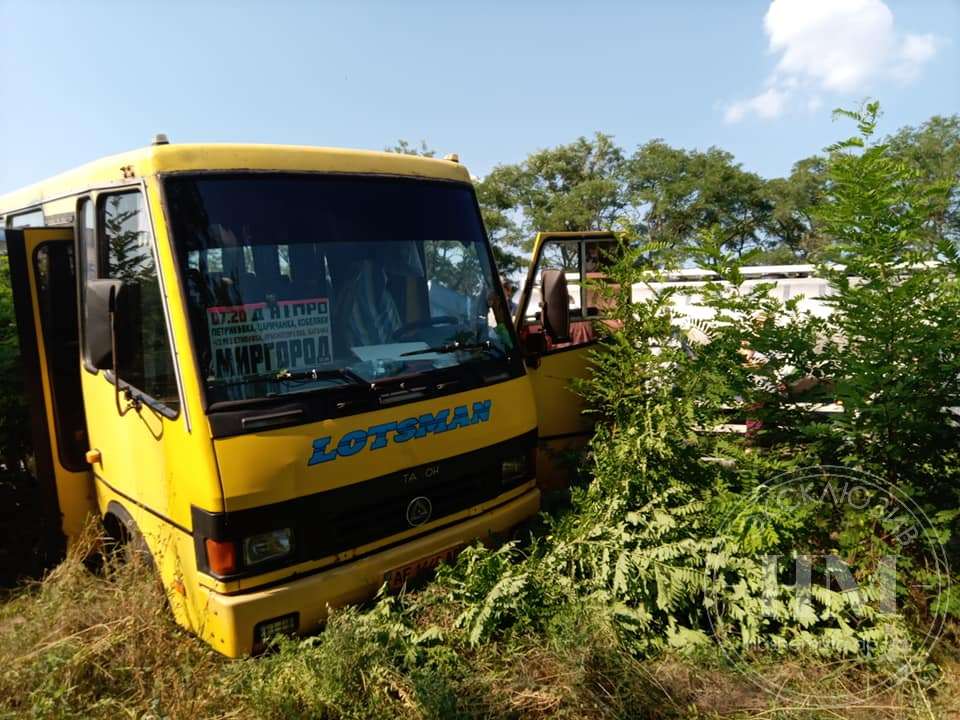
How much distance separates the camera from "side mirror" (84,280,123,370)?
11.0 ft

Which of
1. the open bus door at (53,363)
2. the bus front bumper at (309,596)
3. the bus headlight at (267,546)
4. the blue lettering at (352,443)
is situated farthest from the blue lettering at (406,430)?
the open bus door at (53,363)

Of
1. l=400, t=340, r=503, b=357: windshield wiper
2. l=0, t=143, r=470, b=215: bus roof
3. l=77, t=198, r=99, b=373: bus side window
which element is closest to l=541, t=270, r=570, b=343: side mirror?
l=400, t=340, r=503, b=357: windshield wiper

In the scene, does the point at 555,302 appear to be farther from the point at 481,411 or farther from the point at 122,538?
the point at 122,538

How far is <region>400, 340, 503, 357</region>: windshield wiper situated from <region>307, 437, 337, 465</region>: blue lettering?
74 cm

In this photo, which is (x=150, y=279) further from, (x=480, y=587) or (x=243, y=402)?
(x=480, y=587)

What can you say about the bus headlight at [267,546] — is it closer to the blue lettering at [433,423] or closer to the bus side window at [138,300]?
the bus side window at [138,300]

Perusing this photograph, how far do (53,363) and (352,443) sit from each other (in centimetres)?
223

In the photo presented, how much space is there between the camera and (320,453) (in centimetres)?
342

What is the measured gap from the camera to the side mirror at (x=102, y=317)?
3.36 meters

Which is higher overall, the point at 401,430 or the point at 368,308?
the point at 368,308

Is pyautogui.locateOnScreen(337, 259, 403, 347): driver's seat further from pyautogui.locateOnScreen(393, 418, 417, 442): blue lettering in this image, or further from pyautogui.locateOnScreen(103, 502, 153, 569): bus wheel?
pyautogui.locateOnScreen(103, 502, 153, 569): bus wheel

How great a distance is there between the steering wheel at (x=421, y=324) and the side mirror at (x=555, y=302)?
727mm

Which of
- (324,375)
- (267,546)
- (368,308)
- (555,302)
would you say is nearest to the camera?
(267,546)

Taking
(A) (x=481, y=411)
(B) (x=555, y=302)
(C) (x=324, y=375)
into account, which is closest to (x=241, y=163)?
(C) (x=324, y=375)
